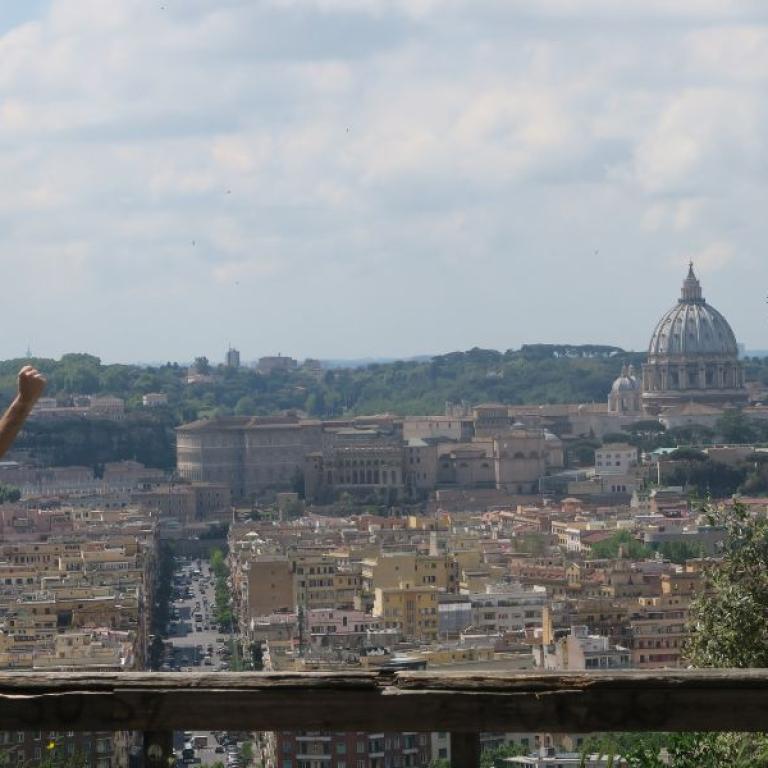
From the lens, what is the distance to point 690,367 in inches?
4508

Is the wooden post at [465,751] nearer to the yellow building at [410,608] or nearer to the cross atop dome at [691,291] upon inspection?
the yellow building at [410,608]

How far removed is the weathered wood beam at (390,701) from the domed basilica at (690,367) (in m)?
109

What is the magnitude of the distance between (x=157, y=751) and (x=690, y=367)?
365 ft

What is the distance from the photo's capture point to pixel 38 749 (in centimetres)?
452

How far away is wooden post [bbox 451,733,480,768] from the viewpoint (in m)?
3.90

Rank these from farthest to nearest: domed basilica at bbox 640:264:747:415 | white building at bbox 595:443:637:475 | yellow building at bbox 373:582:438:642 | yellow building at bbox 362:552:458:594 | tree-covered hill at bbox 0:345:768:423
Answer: tree-covered hill at bbox 0:345:768:423, domed basilica at bbox 640:264:747:415, white building at bbox 595:443:637:475, yellow building at bbox 362:552:458:594, yellow building at bbox 373:582:438:642

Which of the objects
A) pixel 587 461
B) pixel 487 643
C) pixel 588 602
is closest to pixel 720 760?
pixel 487 643

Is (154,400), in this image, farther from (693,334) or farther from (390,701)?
(390,701)

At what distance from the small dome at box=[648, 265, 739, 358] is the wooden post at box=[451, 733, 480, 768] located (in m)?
112

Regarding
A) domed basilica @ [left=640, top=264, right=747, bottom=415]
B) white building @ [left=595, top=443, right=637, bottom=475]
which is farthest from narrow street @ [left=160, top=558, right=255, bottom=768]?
domed basilica @ [left=640, top=264, right=747, bottom=415]

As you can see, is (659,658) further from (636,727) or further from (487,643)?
(636,727)

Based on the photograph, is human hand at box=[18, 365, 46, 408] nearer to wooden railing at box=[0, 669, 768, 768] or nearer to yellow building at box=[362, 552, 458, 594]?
wooden railing at box=[0, 669, 768, 768]

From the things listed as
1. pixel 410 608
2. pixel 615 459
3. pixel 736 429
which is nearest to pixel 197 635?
pixel 410 608

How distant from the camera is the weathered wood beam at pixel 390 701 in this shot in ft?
13.0
